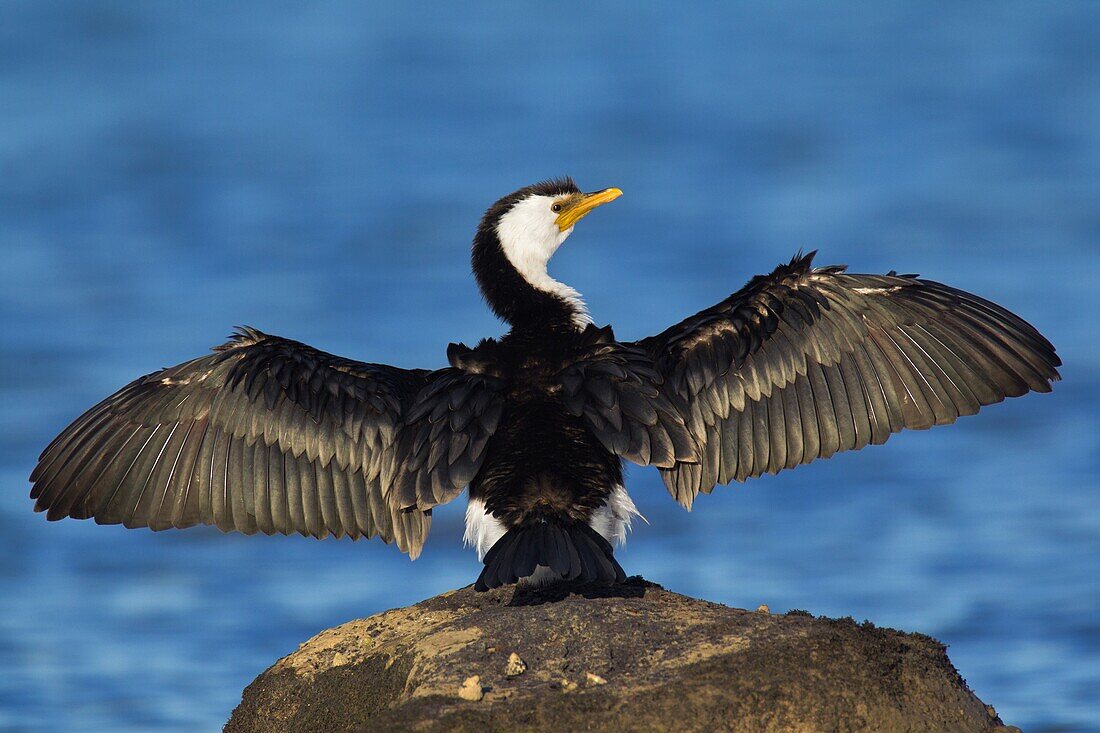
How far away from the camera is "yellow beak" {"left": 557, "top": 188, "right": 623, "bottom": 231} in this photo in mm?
12508

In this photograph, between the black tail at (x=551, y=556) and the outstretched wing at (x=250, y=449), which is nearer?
the black tail at (x=551, y=556)

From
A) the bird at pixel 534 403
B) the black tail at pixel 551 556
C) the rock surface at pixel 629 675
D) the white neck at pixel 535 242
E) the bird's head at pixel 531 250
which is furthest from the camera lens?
the white neck at pixel 535 242

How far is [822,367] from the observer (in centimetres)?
1078

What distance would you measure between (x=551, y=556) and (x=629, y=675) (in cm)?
141

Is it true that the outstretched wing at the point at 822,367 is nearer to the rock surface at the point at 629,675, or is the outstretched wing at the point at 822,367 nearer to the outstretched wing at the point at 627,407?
the outstretched wing at the point at 627,407

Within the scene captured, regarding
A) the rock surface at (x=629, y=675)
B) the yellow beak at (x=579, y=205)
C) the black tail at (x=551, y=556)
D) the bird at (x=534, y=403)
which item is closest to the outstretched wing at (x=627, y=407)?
the bird at (x=534, y=403)

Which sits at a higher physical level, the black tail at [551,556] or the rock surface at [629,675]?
the black tail at [551,556]

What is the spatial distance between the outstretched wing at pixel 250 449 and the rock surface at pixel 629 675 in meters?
2.05

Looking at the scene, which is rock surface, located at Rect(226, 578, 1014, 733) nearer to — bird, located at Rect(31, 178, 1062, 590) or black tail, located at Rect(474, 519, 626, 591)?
black tail, located at Rect(474, 519, 626, 591)

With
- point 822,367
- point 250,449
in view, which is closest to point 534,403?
point 822,367

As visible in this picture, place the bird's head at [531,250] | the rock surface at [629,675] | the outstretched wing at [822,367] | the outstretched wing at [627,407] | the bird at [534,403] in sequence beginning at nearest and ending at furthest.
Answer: the rock surface at [629,675]
the outstretched wing at [627,407]
the bird at [534,403]
the outstretched wing at [822,367]
the bird's head at [531,250]

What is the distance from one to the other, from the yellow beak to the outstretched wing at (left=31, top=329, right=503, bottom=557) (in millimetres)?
2641

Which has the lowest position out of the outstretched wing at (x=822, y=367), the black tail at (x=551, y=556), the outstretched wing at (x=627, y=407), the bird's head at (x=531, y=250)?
the black tail at (x=551, y=556)

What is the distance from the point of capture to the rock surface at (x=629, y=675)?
7.00 meters
